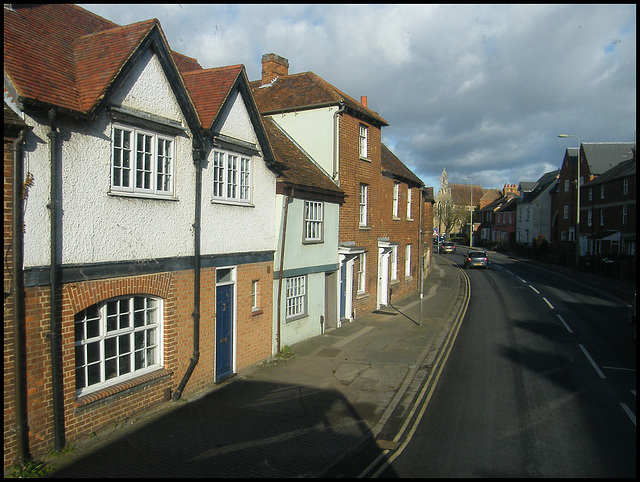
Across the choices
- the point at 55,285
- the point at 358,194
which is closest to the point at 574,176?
the point at 358,194

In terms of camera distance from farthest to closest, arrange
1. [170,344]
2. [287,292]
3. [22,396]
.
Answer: [287,292] < [170,344] < [22,396]

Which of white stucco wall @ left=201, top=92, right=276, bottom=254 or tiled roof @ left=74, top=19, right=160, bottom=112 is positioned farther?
white stucco wall @ left=201, top=92, right=276, bottom=254

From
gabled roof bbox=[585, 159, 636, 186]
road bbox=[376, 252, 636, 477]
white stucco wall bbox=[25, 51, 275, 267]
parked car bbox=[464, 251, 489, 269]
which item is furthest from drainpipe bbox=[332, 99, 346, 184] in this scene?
gabled roof bbox=[585, 159, 636, 186]

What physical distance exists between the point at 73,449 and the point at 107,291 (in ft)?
8.25

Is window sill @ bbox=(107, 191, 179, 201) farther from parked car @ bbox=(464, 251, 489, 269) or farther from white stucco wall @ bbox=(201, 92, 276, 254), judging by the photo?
parked car @ bbox=(464, 251, 489, 269)

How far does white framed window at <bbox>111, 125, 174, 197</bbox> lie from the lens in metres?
8.33

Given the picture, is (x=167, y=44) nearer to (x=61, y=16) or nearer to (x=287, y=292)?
(x=61, y=16)

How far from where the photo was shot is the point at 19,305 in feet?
21.8

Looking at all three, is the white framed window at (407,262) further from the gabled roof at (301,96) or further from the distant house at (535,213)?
the distant house at (535,213)

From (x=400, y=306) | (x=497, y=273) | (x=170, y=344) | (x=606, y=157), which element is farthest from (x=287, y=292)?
(x=606, y=157)

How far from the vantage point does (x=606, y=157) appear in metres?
50.1

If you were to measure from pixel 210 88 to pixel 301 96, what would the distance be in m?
8.17

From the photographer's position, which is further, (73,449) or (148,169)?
(148,169)

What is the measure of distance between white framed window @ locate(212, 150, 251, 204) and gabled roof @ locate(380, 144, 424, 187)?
11.6 m
